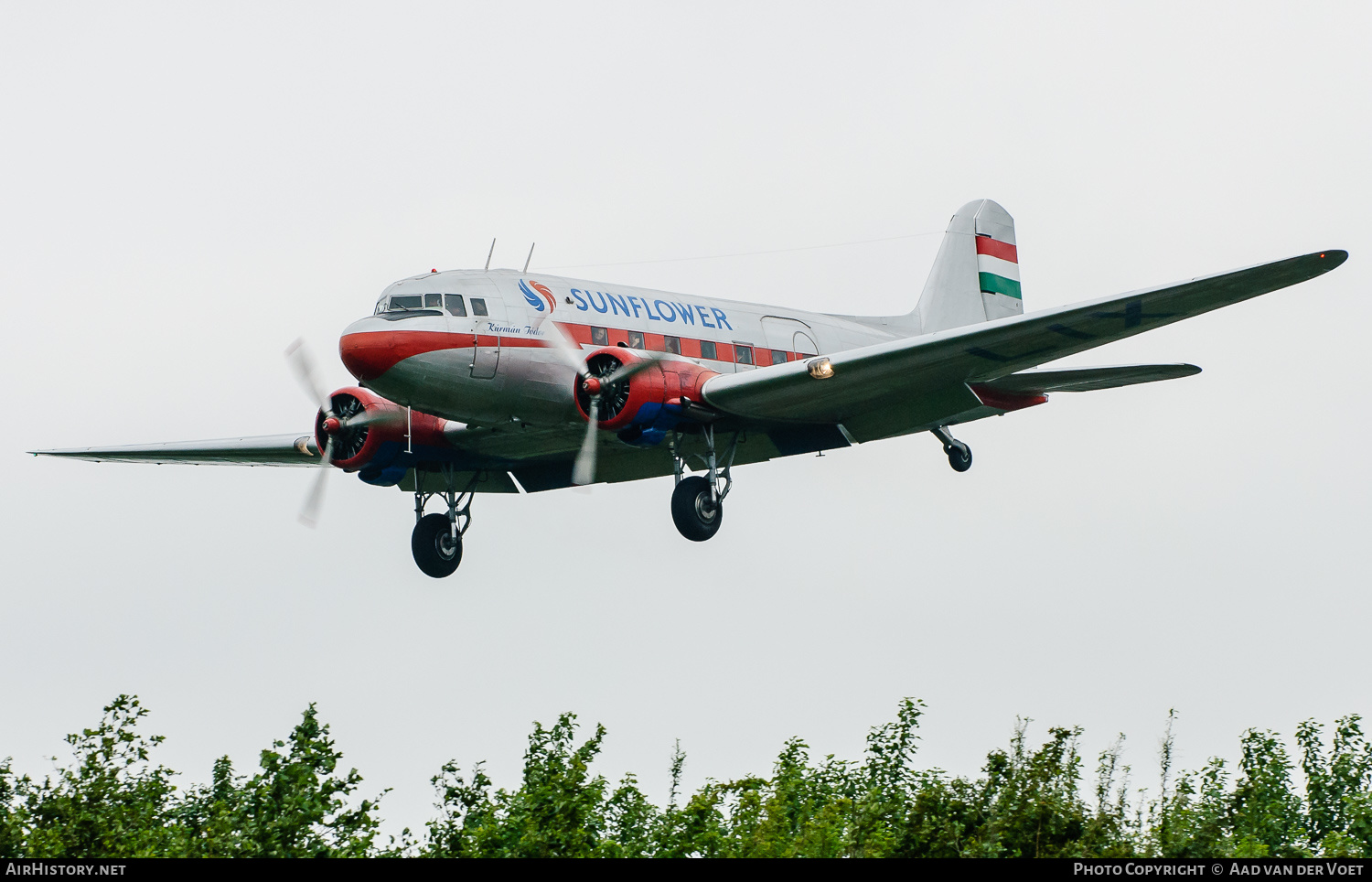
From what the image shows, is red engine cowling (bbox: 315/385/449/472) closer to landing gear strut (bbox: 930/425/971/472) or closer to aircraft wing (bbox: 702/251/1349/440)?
aircraft wing (bbox: 702/251/1349/440)

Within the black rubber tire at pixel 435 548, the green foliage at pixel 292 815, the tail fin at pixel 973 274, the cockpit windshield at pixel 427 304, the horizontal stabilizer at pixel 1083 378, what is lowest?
the green foliage at pixel 292 815

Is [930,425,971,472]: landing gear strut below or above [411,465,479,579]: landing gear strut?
above

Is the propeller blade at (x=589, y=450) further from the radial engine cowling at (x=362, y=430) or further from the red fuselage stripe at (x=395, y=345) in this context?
the radial engine cowling at (x=362, y=430)

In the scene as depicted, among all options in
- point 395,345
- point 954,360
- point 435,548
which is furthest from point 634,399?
point 435,548

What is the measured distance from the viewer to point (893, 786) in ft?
91.6

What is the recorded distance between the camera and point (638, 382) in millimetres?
20797

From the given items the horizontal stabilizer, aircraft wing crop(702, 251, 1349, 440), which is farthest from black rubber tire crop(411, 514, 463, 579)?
the horizontal stabilizer

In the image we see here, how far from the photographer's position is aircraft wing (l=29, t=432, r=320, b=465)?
25219 mm

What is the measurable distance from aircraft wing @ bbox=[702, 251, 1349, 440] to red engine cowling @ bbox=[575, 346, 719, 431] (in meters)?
0.59

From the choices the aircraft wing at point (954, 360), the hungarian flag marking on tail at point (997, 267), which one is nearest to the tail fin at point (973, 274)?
the hungarian flag marking on tail at point (997, 267)

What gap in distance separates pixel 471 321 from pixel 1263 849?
12398mm

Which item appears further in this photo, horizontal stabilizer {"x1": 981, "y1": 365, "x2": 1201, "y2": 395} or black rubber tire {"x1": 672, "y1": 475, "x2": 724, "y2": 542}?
horizontal stabilizer {"x1": 981, "y1": 365, "x2": 1201, "y2": 395}

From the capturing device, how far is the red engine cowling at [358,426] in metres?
22.6
